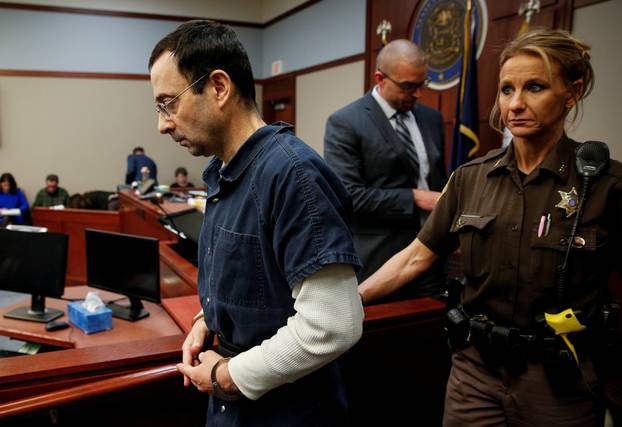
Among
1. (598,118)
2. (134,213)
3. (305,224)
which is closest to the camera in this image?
(305,224)

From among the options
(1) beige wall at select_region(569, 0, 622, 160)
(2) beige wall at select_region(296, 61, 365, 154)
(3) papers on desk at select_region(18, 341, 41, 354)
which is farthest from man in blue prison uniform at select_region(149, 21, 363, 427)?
(2) beige wall at select_region(296, 61, 365, 154)

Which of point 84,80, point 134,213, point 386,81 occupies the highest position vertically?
point 84,80

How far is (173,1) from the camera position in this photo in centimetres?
807

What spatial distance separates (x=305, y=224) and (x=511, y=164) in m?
0.62

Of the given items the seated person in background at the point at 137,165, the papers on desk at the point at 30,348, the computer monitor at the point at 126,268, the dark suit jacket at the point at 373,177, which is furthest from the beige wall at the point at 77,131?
the dark suit jacket at the point at 373,177

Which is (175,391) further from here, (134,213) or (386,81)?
(134,213)

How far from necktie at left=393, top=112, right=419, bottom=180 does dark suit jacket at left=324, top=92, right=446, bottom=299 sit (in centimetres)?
3

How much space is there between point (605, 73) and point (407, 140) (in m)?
2.03

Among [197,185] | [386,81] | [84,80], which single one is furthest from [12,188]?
[386,81]

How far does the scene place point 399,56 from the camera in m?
1.92

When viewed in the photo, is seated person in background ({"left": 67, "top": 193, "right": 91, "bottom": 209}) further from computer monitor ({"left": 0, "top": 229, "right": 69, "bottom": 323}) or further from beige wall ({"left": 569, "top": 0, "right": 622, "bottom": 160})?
beige wall ({"left": 569, "top": 0, "right": 622, "bottom": 160})

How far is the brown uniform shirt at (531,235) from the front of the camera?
1013 millimetres

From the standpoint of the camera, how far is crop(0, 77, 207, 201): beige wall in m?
7.71

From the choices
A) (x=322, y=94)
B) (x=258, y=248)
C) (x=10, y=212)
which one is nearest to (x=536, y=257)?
(x=258, y=248)
